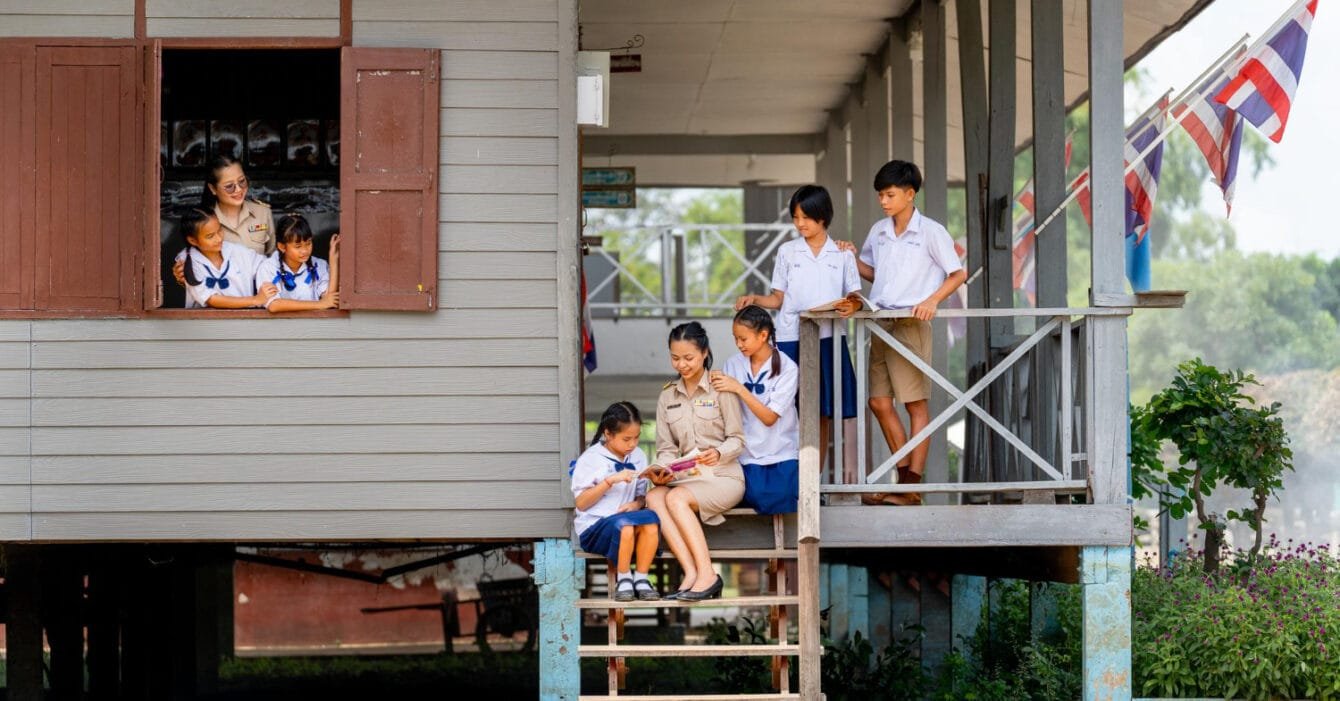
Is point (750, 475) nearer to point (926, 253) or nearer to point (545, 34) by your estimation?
point (926, 253)

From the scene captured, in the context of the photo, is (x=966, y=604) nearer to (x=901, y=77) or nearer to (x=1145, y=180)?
(x=1145, y=180)

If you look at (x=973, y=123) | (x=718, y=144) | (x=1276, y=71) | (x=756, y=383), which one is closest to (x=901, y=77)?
(x=973, y=123)

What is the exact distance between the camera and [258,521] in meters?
6.97

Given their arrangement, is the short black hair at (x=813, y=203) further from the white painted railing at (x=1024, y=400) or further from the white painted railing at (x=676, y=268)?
the white painted railing at (x=676, y=268)

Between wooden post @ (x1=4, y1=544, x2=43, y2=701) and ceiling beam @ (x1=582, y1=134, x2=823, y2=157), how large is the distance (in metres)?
6.93

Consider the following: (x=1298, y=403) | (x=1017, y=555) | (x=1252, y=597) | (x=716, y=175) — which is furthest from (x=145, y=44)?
(x=1298, y=403)

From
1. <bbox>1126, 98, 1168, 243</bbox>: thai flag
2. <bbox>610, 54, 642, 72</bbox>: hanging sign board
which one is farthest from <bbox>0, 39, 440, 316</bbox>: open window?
<bbox>1126, 98, 1168, 243</bbox>: thai flag

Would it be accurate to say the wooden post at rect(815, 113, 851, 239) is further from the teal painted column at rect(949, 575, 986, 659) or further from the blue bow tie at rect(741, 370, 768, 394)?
the blue bow tie at rect(741, 370, 768, 394)

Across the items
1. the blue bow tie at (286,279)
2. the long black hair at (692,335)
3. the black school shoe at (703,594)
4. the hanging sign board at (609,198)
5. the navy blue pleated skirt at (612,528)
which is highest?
the hanging sign board at (609,198)

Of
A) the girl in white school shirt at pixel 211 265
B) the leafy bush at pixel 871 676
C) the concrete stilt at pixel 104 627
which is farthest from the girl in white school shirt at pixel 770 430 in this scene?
the concrete stilt at pixel 104 627

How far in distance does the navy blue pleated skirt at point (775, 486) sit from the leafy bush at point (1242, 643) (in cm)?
193

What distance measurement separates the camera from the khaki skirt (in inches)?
258

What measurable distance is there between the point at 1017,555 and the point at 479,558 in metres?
11.6

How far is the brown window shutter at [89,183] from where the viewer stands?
6949 mm
